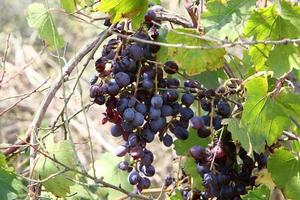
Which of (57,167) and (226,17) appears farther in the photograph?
(57,167)

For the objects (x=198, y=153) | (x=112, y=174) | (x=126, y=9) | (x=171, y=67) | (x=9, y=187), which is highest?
(x=126, y=9)

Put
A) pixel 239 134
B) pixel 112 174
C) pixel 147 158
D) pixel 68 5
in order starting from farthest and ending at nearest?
pixel 112 174
pixel 68 5
pixel 147 158
pixel 239 134

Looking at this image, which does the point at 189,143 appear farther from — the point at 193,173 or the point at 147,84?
the point at 147,84

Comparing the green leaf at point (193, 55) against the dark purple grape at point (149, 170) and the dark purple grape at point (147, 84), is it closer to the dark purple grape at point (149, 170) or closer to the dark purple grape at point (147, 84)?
the dark purple grape at point (147, 84)

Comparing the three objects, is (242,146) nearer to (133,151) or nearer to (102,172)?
(133,151)

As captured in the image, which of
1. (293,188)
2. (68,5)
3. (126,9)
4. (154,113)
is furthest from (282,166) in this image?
(68,5)

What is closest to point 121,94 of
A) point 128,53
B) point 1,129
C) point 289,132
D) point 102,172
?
point 128,53

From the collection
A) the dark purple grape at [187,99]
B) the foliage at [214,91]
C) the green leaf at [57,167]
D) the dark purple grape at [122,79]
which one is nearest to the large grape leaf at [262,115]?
the foliage at [214,91]
